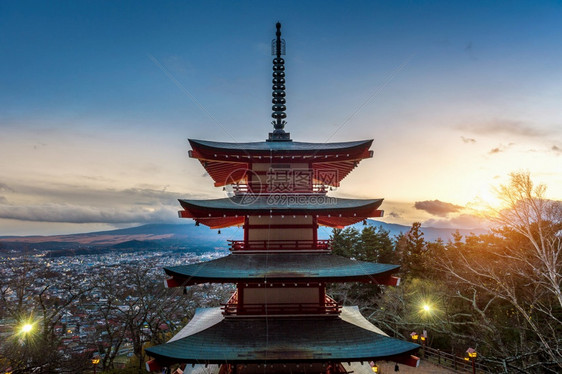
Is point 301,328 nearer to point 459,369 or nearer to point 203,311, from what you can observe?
point 203,311

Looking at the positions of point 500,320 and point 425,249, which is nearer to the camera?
point 500,320

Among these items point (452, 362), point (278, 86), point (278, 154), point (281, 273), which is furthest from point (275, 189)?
point (452, 362)

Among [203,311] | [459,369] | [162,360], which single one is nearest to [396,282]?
[162,360]

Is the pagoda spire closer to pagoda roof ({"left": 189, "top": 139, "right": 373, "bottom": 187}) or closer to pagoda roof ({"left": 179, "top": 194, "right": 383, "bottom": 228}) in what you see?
pagoda roof ({"left": 189, "top": 139, "right": 373, "bottom": 187})

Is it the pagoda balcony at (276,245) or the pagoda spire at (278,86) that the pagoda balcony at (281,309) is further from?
the pagoda spire at (278,86)

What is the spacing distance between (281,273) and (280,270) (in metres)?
0.29

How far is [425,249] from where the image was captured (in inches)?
1807

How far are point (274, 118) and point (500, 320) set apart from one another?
94.1ft

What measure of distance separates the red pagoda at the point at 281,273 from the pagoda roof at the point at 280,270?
1.7 inches

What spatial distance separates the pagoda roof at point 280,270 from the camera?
42.3ft

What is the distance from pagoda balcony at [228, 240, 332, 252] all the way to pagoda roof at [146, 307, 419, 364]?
3.01 meters

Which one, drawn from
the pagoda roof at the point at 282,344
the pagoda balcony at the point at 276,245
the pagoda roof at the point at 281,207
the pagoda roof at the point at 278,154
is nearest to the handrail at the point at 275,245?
the pagoda balcony at the point at 276,245

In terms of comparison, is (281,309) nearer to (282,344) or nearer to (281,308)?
(281,308)

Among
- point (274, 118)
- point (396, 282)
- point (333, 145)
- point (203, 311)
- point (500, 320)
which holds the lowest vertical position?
point (500, 320)
